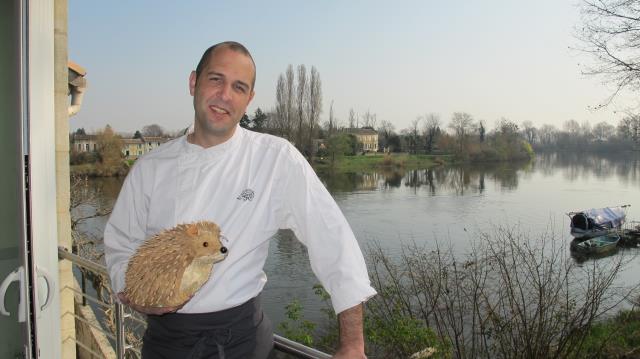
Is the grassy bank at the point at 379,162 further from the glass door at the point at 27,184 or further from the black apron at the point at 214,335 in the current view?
the black apron at the point at 214,335

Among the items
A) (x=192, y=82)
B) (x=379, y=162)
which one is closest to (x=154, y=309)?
(x=192, y=82)

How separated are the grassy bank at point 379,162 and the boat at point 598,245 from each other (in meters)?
23.4

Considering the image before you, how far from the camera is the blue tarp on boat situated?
57.4 ft

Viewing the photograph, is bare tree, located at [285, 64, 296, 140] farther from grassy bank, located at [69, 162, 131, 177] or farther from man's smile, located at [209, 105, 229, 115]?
man's smile, located at [209, 105, 229, 115]

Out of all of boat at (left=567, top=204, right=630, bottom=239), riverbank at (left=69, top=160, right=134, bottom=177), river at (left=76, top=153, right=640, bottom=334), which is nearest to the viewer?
river at (left=76, top=153, right=640, bottom=334)

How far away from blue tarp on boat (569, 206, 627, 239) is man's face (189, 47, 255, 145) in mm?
19078

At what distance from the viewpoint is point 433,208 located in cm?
2153

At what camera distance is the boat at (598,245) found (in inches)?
623

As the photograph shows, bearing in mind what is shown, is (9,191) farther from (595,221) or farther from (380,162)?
(380,162)

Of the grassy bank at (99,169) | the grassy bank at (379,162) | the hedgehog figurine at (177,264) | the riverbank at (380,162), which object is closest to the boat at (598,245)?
the hedgehog figurine at (177,264)

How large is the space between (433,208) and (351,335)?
21.2m

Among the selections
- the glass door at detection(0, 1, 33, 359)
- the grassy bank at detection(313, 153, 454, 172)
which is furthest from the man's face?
the grassy bank at detection(313, 153, 454, 172)

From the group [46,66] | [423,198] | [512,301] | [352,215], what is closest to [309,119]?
[423,198]

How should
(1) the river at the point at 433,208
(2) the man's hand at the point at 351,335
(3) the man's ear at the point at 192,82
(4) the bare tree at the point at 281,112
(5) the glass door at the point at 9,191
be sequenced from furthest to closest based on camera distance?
(4) the bare tree at the point at 281,112 → (1) the river at the point at 433,208 → (5) the glass door at the point at 9,191 → (3) the man's ear at the point at 192,82 → (2) the man's hand at the point at 351,335
